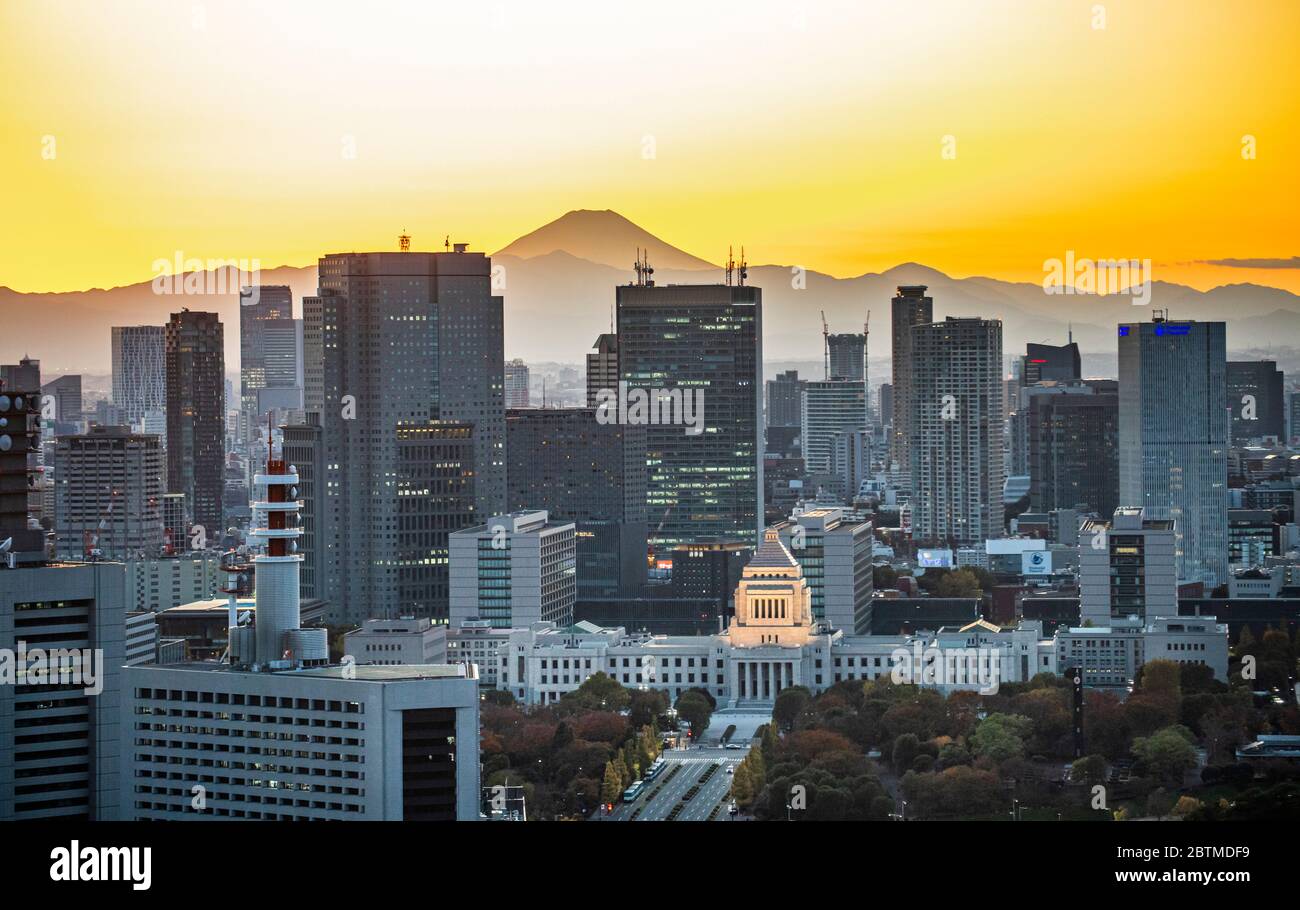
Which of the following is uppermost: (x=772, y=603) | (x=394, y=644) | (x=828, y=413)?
(x=828, y=413)

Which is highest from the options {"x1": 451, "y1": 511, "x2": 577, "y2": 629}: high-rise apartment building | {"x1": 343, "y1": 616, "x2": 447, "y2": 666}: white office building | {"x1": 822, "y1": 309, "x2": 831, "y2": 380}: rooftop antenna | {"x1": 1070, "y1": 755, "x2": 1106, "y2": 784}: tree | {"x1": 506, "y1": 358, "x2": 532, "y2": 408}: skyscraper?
{"x1": 822, "y1": 309, "x2": 831, "y2": 380}: rooftop antenna

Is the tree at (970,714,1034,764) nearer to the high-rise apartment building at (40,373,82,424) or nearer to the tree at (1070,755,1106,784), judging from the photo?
the tree at (1070,755,1106,784)

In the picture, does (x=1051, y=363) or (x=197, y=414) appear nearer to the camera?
(x=197, y=414)

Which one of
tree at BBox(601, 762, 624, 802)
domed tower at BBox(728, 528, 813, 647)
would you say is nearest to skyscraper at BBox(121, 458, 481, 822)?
tree at BBox(601, 762, 624, 802)

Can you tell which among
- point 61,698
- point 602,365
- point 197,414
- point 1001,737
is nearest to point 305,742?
point 61,698

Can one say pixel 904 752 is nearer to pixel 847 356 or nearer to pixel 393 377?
pixel 393 377

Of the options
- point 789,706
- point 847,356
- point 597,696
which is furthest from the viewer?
point 847,356
